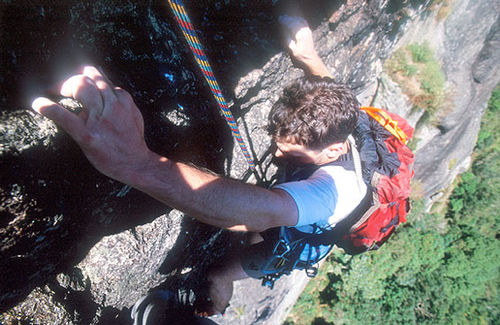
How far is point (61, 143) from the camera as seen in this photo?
1220mm

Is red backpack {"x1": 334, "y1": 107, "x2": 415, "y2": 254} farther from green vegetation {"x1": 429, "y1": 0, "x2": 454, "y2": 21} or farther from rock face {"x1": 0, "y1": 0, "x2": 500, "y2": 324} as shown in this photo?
green vegetation {"x1": 429, "y1": 0, "x2": 454, "y2": 21}

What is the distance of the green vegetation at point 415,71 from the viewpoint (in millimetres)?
5625

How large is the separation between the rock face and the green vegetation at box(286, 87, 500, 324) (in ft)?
28.2

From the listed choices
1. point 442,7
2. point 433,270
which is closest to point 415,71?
point 442,7

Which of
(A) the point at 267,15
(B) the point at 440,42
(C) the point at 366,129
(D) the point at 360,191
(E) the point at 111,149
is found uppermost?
(A) the point at 267,15

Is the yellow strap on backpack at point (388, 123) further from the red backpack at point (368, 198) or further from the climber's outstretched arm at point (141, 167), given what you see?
the climber's outstretched arm at point (141, 167)

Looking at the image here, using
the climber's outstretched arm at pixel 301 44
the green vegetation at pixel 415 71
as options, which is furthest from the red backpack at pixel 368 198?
the green vegetation at pixel 415 71

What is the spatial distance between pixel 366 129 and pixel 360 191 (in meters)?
0.86

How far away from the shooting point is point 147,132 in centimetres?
159

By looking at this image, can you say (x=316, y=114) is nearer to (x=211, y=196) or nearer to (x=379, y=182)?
(x=379, y=182)

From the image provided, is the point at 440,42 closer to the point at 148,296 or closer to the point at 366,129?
the point at 366,129

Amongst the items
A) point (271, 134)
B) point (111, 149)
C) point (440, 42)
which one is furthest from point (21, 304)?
point (440, 42)

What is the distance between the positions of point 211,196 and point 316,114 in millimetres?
1284

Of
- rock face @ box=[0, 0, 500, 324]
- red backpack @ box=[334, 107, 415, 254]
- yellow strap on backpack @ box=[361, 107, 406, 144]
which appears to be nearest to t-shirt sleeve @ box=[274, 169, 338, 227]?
red backpack @ box=[334, 107, 415, 254]
